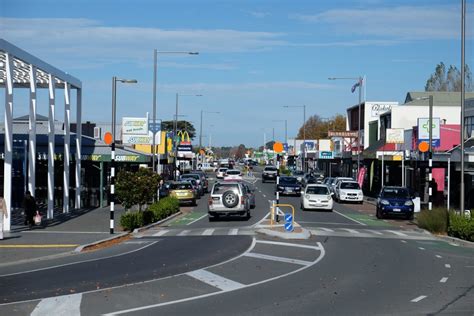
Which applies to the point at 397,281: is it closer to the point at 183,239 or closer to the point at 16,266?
the point at 16,266

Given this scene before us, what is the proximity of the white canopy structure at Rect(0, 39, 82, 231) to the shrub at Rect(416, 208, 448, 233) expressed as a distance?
16729 millimetres

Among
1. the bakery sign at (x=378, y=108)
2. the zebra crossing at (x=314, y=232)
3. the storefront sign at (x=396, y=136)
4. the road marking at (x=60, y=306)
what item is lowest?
the zebra crossing at (x=314, y=232)

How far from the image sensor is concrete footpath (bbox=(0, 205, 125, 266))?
21.0 m

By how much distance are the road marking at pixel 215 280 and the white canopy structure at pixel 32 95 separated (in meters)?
12.7

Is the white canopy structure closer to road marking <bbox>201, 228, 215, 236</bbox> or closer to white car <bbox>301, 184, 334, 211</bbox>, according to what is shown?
road marking <bbox>201, 228, 215, 236</bbox>

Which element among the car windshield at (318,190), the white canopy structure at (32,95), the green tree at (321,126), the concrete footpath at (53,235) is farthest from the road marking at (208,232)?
the green tree at (321,126)

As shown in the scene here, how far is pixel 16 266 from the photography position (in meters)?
18.3

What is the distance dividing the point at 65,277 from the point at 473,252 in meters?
13.1

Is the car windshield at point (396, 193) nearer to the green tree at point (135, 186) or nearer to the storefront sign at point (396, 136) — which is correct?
the green tree at point (135, 186)

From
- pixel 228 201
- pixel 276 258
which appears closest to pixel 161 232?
pixel 228 201

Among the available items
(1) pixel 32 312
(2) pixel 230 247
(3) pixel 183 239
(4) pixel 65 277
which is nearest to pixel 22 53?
(3) pixel 183 239

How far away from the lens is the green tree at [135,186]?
30484 mm

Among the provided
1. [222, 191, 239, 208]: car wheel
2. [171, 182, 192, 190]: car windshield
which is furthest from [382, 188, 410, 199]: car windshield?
[171, 182, 192, 190]: car windshield

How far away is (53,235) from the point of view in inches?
1049
